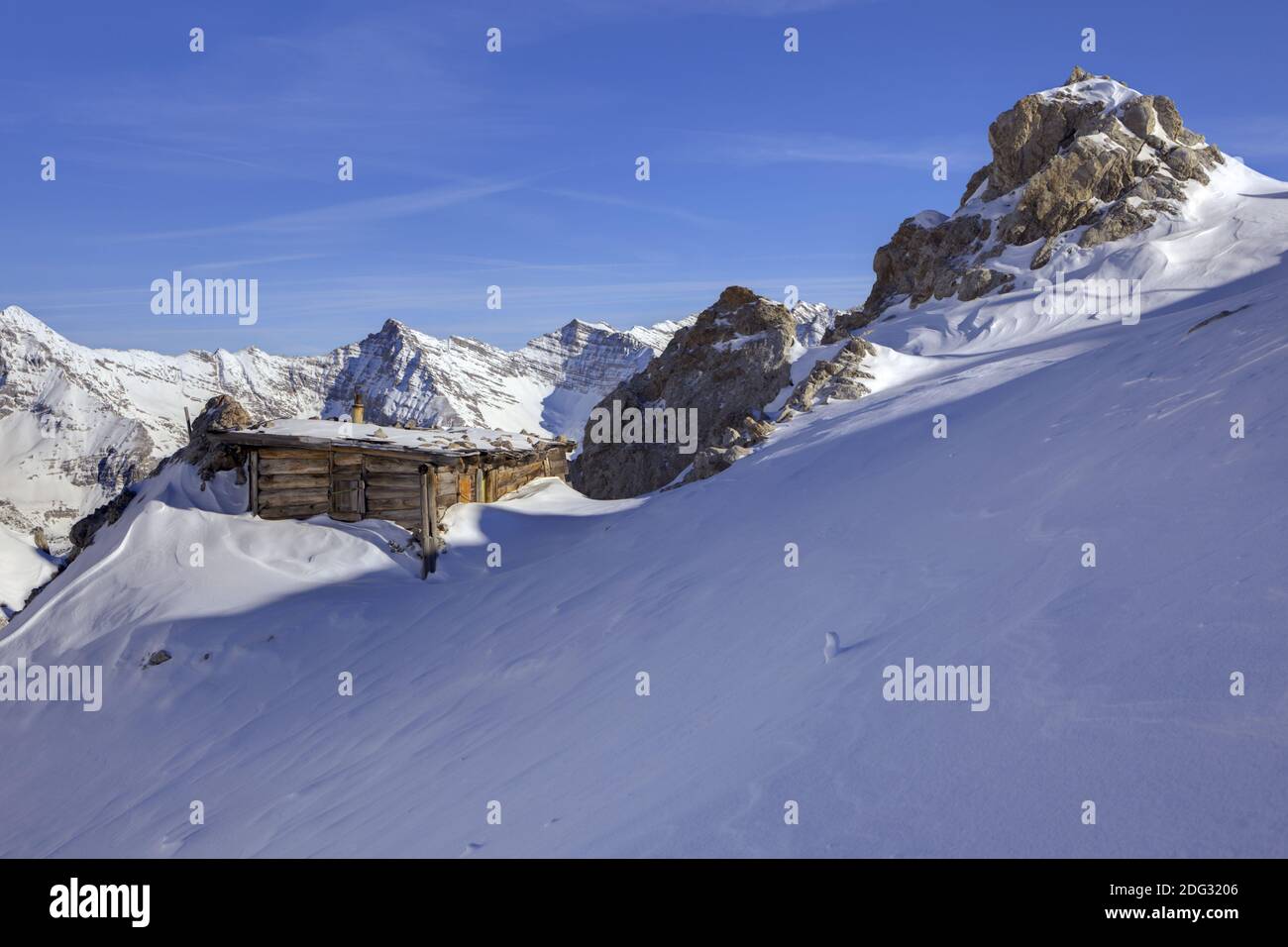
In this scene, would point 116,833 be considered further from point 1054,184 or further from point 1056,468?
point 1054,184

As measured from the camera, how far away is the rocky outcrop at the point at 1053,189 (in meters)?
34.8

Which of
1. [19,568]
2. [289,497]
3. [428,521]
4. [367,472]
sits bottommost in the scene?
[19,568]

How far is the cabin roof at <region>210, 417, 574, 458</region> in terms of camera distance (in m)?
18.0

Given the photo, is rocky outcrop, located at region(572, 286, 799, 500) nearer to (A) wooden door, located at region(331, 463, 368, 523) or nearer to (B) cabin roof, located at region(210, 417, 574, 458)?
(B) cabin roof, located at region(210, 417, 574, 458)

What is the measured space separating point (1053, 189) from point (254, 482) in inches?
1223

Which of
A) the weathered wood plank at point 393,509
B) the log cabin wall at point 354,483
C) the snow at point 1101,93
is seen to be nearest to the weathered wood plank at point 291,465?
the log cabin wall at point 354,483

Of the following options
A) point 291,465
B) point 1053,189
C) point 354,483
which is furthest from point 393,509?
point 1053,189

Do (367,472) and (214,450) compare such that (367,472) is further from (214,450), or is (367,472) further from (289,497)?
(214,450)

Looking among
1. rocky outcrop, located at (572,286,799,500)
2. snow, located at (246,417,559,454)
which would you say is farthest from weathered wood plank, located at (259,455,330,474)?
rocky outcrop, located at (572,286,799,500)

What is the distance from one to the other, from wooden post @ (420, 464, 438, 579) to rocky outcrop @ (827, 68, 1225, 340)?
78.4 feet

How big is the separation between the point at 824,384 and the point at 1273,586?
21.9 meters

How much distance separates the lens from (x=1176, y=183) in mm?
35656

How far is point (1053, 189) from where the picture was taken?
36.1 metres

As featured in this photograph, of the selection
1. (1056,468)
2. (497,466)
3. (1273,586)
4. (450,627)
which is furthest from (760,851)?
(497,466)
